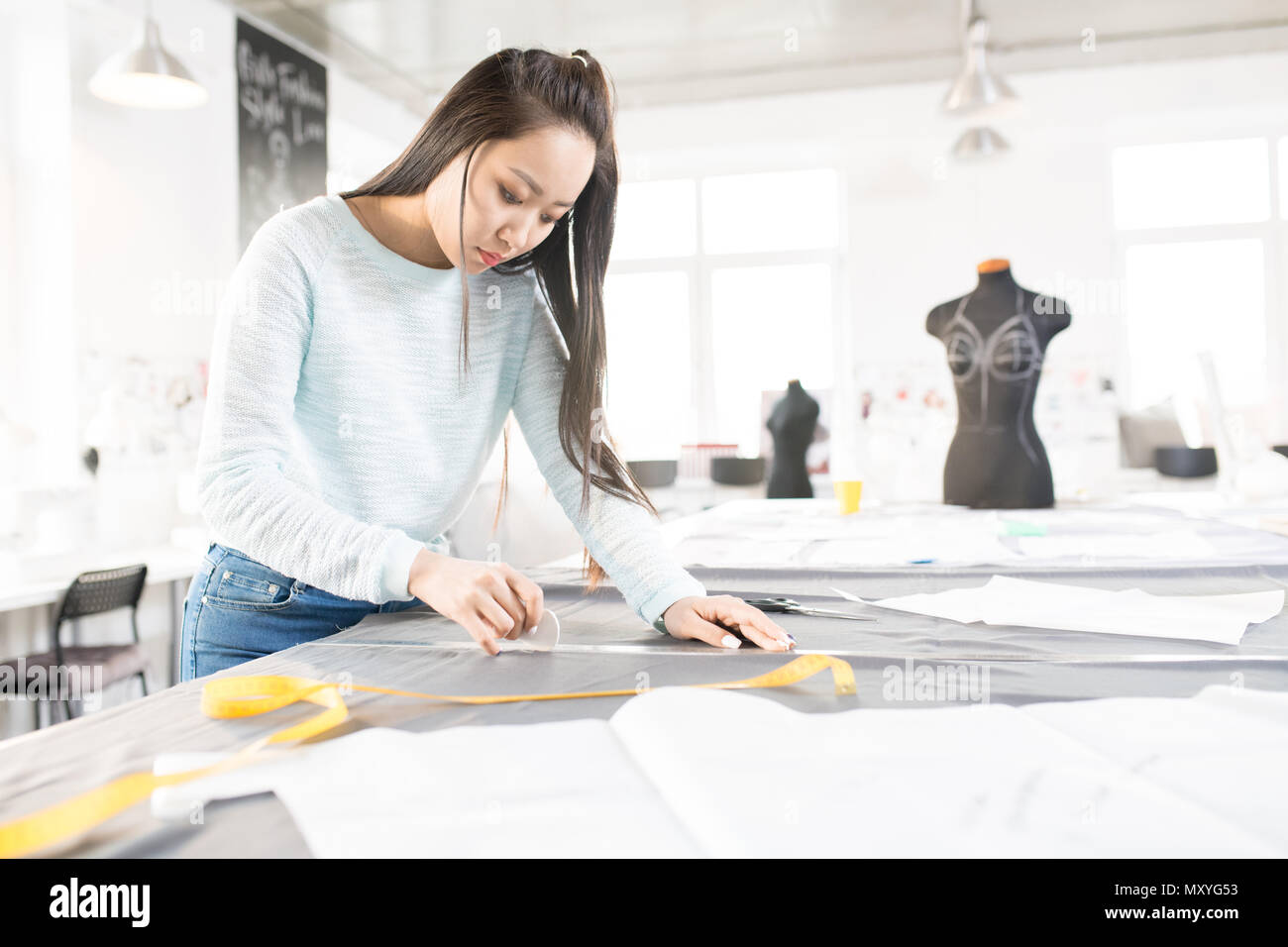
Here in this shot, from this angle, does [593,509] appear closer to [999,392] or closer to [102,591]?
[999,392]

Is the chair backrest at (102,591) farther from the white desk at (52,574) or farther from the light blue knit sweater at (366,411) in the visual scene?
the light blue knit sweater at (366,411)

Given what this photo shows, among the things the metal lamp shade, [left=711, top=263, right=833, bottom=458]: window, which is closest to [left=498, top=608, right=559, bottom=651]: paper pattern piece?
the metal lamp shade

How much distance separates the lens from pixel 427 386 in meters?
1.21

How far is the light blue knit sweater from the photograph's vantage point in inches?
36.8

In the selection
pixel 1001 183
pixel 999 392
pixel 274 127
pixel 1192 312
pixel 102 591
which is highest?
pixel 1001 183

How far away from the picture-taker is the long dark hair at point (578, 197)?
108 centimetres

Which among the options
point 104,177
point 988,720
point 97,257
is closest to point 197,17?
point 104,177

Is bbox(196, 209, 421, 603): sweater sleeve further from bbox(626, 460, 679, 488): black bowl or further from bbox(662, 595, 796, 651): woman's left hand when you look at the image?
bbox(626, 460, 679, 488): black bowl

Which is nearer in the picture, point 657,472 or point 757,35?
point 757,35

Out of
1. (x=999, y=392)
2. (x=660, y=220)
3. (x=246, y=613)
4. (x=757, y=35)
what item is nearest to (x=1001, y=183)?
(x=757, y=35)

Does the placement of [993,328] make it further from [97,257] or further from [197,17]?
[197,17]

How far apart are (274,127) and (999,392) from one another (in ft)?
12.9

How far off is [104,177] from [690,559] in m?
3.43

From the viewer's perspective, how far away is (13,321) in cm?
357
